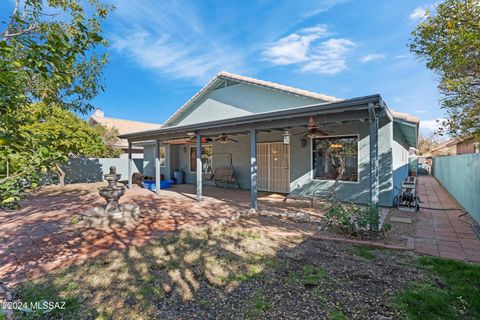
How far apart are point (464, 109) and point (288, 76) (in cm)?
1007

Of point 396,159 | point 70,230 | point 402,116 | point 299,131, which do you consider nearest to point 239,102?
point 299,131

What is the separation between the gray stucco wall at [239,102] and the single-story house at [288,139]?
1.8 inches

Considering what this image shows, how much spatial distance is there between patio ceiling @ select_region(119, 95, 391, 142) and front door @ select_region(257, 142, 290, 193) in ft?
11.0

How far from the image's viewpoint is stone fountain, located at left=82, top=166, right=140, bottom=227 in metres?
5.87

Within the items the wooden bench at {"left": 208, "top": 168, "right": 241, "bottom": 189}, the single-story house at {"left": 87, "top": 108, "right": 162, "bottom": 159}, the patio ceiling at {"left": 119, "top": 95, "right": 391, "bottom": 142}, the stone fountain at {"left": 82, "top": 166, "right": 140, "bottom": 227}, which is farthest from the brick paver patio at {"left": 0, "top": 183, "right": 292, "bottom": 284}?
the single-story house at {"left": 87, "top": 108, "right": 162, "bottom": 159}

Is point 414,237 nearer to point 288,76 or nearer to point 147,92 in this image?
point 288,76

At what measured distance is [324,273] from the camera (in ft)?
11.4

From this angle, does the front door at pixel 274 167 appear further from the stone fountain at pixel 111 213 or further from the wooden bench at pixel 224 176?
A: the stone fountain at pixel 111 213

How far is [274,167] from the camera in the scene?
10805 mm

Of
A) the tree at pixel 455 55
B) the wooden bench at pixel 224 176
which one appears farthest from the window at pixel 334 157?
the wooden bench at pixel 224 176

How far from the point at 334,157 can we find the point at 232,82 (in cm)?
682

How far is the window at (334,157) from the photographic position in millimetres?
8281

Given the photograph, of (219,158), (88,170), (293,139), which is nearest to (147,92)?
(88,170)

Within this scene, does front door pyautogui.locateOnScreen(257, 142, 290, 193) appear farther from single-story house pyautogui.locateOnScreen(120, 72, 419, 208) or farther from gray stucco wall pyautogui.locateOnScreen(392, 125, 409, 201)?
gray stucco wall pyautogui.locateOnScreen(392, 125, 409, 201)
